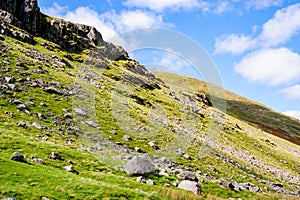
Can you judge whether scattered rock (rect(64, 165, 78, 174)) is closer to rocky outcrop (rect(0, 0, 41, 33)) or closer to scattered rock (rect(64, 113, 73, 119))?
scattered rock (rect(64, 113, 73, 119))

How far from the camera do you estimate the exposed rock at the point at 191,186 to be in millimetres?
24134

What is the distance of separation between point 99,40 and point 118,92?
A: 65031mm

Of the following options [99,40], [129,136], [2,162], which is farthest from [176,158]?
[99,40]

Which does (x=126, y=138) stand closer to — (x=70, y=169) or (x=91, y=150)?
(x=91, y=150)

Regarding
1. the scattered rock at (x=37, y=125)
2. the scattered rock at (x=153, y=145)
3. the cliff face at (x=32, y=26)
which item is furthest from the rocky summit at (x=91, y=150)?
the cliff face at (x=32, y=26)

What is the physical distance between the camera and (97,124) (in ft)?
133

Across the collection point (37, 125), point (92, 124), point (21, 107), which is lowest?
point (37, 125)

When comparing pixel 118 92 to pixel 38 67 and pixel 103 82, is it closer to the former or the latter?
pixel 103 82

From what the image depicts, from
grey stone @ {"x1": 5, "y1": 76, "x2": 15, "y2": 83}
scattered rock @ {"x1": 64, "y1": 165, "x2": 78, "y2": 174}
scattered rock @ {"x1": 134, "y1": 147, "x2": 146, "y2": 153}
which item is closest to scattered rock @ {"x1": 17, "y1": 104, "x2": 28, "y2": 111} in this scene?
grey stone @ {"x1": 5, "y1": 76, "x2": 15, "y2": 83}

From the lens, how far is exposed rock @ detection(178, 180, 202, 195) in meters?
24.1

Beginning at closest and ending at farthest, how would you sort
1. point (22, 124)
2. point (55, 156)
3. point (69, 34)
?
point (55, 156) → point (22, 124) → point (69, 34)

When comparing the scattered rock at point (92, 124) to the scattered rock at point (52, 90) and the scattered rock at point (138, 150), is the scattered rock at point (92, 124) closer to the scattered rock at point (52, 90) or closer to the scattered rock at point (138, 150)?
the scattered rock at point (138, 150)

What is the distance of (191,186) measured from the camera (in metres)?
24.8

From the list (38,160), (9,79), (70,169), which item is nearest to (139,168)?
(70,169)
